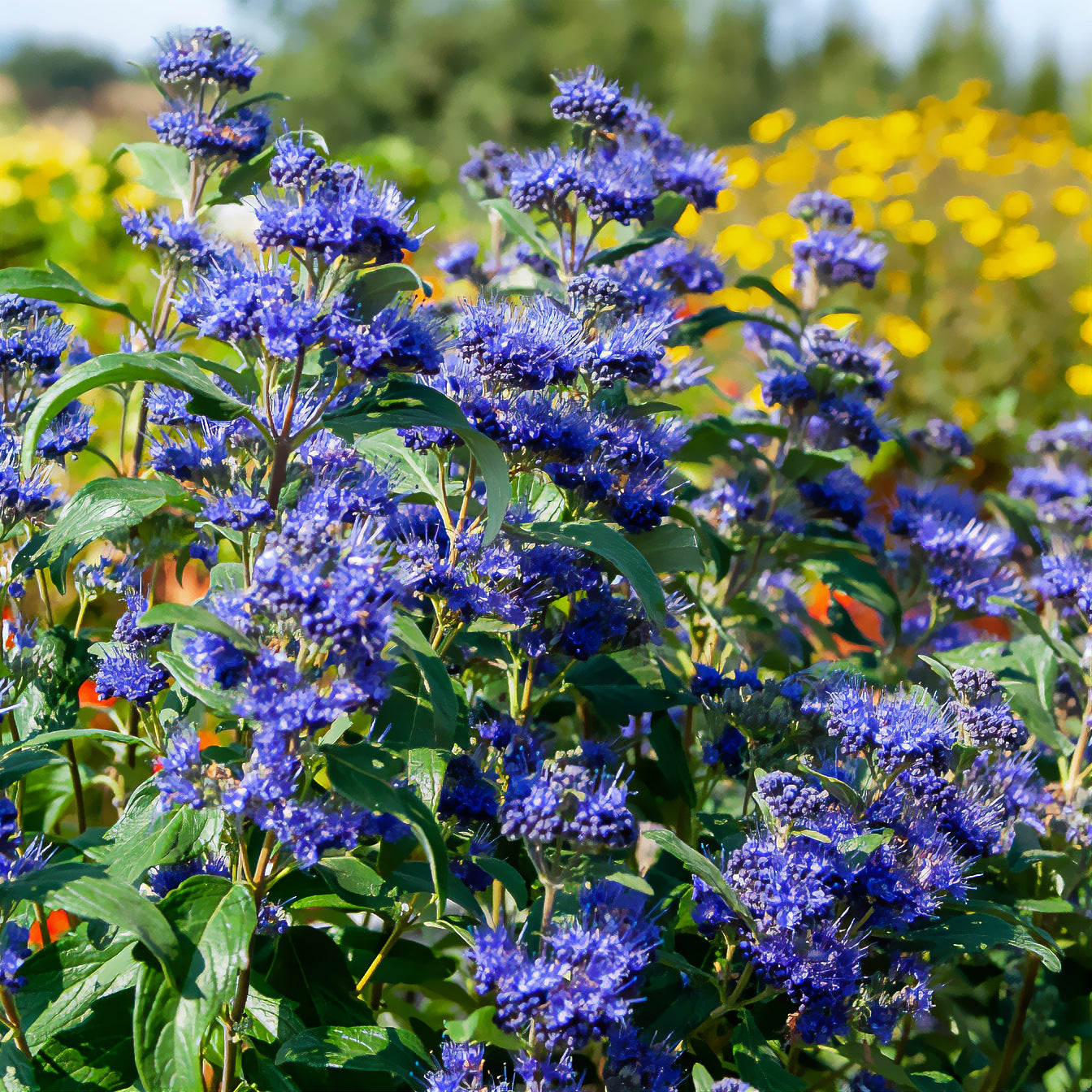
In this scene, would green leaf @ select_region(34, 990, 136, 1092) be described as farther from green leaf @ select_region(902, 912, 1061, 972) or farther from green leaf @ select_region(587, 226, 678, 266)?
green leaf @ select_region(587, 226, 678, 266)

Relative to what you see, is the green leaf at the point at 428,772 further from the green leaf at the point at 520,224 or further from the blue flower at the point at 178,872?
the green leaf at the point at 520,224

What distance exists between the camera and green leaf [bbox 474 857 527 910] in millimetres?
1779

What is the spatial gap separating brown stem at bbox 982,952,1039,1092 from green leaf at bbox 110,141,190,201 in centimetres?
264

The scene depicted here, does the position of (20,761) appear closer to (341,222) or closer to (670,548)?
(341,222)

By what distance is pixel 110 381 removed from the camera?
1.58 metres

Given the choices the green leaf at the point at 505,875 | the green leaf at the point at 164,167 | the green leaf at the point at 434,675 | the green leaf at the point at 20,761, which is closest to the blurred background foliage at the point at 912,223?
the green leaf at the point at 164,167

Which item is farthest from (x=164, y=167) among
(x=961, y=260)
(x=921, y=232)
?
(x=961, y=260)

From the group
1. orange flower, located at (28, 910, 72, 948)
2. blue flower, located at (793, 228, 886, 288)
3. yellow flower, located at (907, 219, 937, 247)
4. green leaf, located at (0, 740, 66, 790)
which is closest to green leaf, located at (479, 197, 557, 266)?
blue flower, located at (793, 228, 886, 288)

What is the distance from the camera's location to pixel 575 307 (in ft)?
7.45

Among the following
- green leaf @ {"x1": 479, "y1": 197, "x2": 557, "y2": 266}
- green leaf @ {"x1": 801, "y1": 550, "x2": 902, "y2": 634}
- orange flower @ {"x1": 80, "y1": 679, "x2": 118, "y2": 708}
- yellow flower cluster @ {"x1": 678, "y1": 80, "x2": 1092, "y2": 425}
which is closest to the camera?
green leaf @ {"x1": 479, "y1": 197, "x2": 557, "y2": 266}

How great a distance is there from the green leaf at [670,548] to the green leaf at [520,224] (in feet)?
2.44

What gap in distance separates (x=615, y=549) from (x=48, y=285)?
1000 mm

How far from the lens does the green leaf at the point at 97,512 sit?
5.78ft

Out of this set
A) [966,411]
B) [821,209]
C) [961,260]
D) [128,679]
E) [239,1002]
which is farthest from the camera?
[961,260]
